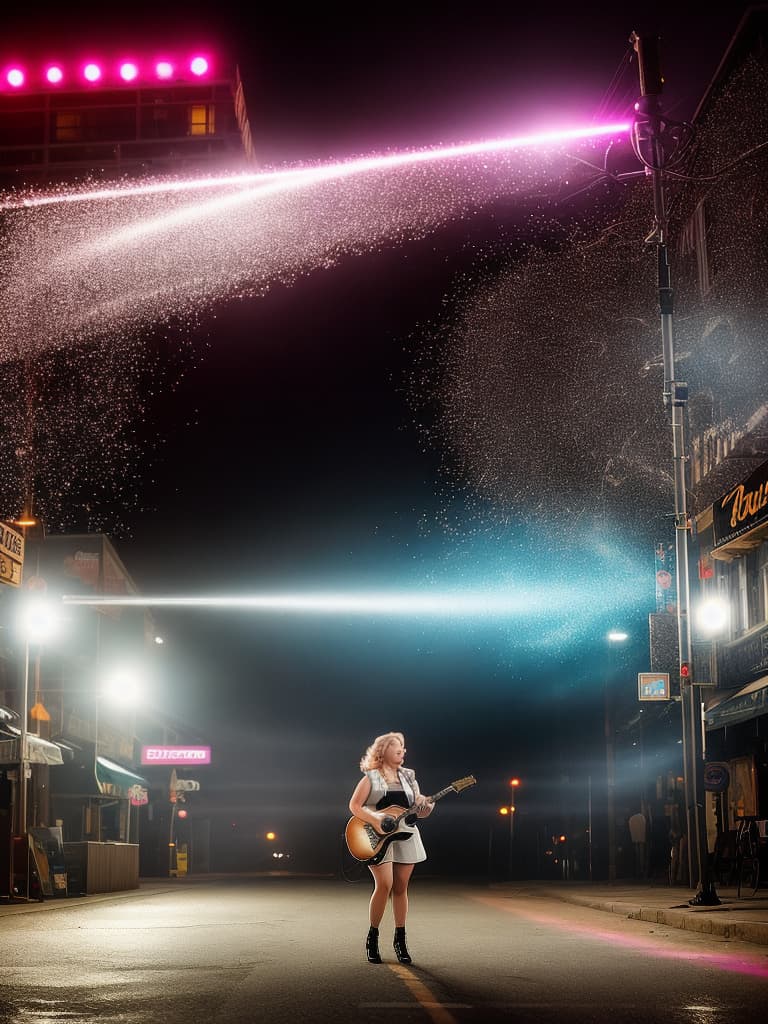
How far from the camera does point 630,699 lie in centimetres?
4075

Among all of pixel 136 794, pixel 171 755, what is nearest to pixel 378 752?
pixel 136 794

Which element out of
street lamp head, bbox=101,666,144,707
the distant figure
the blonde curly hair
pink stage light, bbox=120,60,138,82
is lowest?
the distant figure

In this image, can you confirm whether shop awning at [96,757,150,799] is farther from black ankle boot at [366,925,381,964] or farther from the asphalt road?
black ankle boot at [366,925,381,964]

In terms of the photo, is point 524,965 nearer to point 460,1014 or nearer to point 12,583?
point 460,1014

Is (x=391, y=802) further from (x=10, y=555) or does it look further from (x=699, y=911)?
(x=10, y=555)

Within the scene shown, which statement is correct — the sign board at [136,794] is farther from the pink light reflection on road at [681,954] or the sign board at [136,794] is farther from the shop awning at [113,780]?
the pink light reflection on road at [681,954]

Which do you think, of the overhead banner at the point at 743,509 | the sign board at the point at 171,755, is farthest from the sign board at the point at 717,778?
the sign board at the point at 171,755

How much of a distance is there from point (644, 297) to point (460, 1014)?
62.9 ft

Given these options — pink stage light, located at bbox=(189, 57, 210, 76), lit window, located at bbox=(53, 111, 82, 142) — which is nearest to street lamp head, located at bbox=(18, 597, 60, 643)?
pink stage light, located at bbox=(189, 57, 210, 76)

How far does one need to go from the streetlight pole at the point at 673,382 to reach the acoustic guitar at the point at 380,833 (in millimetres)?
8448

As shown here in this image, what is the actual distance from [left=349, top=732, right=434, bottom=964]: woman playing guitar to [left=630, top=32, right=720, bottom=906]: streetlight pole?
8.21 meters

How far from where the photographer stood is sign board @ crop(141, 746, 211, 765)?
44375 mm

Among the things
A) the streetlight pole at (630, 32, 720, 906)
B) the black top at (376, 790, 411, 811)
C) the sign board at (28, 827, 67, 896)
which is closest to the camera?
the black top at (376, 790, 411, 811)

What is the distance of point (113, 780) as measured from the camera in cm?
3859
